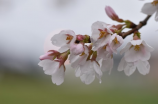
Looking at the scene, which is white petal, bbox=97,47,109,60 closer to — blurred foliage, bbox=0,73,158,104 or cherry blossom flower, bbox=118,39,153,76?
cherry blossom flower, bbox=118,39,153,76

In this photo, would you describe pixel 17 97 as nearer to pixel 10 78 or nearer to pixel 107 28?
pixel 10 78

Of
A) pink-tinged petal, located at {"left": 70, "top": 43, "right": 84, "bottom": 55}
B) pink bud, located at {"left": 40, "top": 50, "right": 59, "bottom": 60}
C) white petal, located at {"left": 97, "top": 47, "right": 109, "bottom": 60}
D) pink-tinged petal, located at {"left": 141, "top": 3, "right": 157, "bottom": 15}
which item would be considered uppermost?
pink-tinged petal, located at {"left": 141, "top": 3, "right": 157, "bottom": 15}

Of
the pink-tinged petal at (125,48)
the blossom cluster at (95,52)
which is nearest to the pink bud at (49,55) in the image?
the blossom cluster at (95,52)

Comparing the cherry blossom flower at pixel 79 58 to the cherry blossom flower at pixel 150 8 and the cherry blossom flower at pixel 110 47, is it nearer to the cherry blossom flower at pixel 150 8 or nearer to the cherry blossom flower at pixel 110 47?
the cherry blossom flower at pixel 110 47

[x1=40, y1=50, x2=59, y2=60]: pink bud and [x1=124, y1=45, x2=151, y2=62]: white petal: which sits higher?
[x1=40, y1=50, x2=59, y2=60]: pink bud

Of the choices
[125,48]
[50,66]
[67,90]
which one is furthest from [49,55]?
[67,90]

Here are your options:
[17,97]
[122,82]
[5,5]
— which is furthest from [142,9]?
[122,82]

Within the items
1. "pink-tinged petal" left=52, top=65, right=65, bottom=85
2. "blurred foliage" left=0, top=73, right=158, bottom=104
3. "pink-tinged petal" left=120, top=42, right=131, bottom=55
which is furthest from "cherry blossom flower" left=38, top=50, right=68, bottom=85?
"blurred foliage" left=0, top=73, right=158, bottom=104
